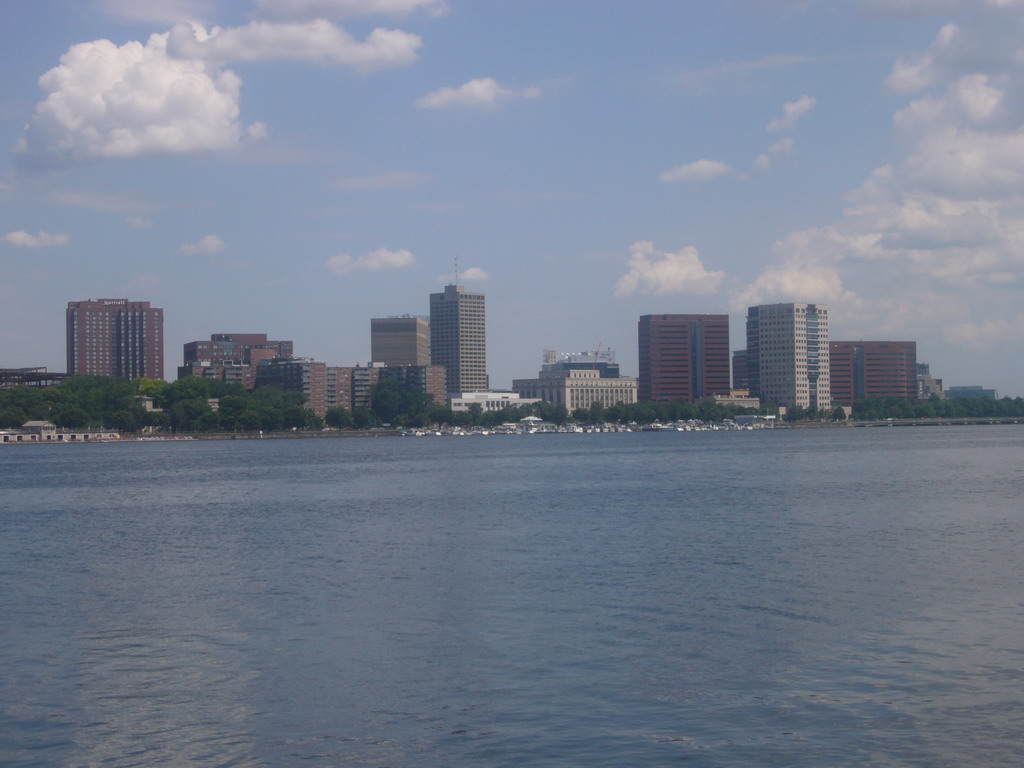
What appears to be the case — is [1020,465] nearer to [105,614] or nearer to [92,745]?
[105,614]

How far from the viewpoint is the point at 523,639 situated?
66.1 feet

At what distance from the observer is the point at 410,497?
56.5 meters

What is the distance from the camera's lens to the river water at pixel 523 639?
568 inches

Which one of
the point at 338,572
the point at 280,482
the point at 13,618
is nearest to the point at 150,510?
the point at 280,482

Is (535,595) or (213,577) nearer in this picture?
(535,595)

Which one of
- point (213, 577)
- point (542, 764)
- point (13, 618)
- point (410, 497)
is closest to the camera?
point (542, 764)

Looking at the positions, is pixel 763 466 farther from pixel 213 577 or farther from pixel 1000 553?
pixel 213 577

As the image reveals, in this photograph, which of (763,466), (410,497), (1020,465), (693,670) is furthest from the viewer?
(763,466)

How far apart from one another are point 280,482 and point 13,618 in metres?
49.6

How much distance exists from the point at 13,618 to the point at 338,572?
818 centimetres

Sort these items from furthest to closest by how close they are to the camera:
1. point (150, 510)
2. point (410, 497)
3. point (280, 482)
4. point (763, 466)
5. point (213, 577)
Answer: point (763, 466) < point (280, 482) < point (410, 497) < point (150, 510) < point (213, 577)

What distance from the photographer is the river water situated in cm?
1443

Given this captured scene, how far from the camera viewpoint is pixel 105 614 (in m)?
23.6

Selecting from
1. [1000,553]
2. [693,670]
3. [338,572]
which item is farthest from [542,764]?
[1000,553]
